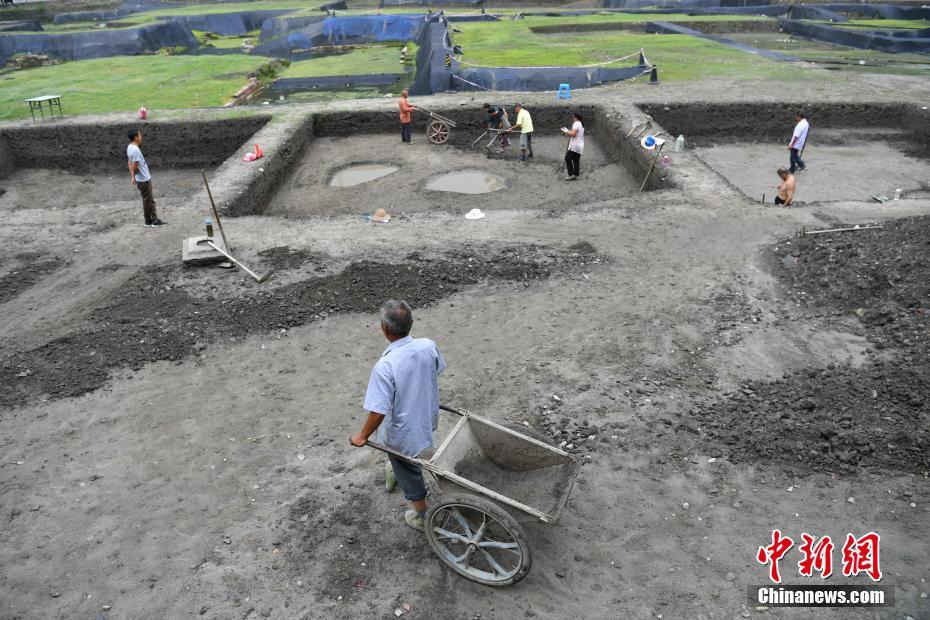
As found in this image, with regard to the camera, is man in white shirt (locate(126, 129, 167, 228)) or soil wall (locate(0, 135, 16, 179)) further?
soil wall (locate(0, 135, 16, 179))

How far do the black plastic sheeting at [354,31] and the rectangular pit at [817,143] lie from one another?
2299cm

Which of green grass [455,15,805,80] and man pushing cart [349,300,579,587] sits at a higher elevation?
green grass [455,15,805,80]

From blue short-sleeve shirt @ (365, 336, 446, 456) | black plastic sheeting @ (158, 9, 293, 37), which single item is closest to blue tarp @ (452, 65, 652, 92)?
blue short-sleeve shirt @ (365, 336, 446, 456)

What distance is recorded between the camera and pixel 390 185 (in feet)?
45.6

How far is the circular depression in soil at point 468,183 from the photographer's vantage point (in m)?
13.5

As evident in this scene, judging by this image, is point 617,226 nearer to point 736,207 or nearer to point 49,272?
point 736,207

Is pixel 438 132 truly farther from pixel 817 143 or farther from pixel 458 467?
pixel 458 467

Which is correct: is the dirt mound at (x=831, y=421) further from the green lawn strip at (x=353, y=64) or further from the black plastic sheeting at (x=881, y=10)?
the black plastic sheeting at (x=881, y=10)

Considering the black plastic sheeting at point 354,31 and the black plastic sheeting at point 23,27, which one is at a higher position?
the black plastic sheeting at point 23,27

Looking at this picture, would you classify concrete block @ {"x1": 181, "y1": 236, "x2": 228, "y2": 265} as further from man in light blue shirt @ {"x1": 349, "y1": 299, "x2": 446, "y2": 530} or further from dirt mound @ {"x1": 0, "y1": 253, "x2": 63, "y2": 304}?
man in light blue shirt @ {"x1": 349, "y1": 299, "x2": 446, "y2": 530}

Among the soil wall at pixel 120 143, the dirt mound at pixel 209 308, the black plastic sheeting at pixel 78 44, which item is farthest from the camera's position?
the black plastic sheeting at pixel 78 44

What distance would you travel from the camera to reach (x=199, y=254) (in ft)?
28.9

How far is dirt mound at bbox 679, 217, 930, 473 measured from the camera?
505 cm

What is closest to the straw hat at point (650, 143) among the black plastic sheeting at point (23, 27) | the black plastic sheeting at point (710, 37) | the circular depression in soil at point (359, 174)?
the circular depression in soil at point (359, 174)
